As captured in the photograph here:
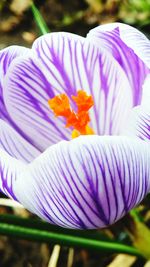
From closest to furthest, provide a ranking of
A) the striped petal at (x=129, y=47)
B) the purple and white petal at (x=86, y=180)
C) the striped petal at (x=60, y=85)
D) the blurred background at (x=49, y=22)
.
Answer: the purple and white petal at (x=86, y=180) → the striped petal at (x=129, y=47) → the striped petal at (x=60, y=85) → the blurred background at (x=49, y=22)

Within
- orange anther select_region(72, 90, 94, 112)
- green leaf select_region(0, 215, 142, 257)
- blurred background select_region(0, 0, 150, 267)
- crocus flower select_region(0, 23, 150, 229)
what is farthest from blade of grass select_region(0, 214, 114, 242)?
blurred background select_region(0, 0, 150, 267)

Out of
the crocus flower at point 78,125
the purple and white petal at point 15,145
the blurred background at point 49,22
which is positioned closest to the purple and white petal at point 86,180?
the crocus flower at point 78,125

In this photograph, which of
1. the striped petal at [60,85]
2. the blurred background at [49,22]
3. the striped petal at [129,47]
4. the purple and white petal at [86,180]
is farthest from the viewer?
the blurred background at [49,22]

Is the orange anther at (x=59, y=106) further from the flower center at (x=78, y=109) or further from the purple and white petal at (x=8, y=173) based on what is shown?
the purple and white petal at (x=8, y=173)

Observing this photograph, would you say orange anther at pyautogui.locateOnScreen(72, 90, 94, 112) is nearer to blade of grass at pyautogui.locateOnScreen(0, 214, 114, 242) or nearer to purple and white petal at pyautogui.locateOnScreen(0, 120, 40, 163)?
purple and white petal at pyautogui.locateOnScreen(0, 120, 40, 163)

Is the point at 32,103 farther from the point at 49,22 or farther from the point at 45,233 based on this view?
the point at 49,22

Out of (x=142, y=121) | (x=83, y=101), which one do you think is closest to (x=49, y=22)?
(x=83, y=101)
